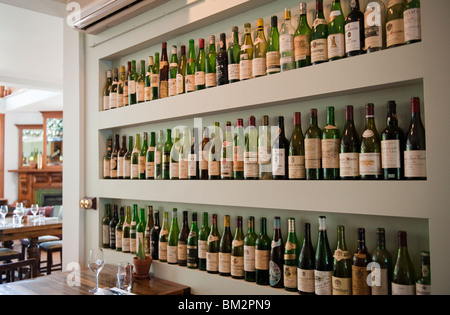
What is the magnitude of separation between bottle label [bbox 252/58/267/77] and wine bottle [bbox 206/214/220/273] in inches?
29.1

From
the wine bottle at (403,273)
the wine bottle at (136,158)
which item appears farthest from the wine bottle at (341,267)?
the wine bottle at (136,158)

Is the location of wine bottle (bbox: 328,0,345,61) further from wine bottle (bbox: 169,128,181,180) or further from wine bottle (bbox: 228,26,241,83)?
wine bottle (bbox: 169,128,181,180)

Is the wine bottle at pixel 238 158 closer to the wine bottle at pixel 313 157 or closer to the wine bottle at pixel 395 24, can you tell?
the wine bottle at pixel 313 157

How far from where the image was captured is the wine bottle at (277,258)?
1664 mm

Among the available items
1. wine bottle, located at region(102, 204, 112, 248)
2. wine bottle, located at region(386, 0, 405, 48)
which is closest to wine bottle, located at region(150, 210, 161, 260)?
wine bottle, located at region(102, 204, 112, 248)

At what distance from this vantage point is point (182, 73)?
2.22 m

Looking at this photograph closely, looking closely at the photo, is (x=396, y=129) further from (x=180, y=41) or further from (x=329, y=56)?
(x=180, y=41)

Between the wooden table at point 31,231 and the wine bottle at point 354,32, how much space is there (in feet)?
13.6

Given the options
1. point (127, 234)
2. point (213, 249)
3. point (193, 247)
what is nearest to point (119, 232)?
point (127, 234)

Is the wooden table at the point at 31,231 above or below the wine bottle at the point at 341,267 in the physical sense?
below

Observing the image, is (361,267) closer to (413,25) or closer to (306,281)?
(306,281)

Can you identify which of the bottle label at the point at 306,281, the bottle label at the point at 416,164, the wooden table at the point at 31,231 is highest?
the bottle label at the point at 416,164
